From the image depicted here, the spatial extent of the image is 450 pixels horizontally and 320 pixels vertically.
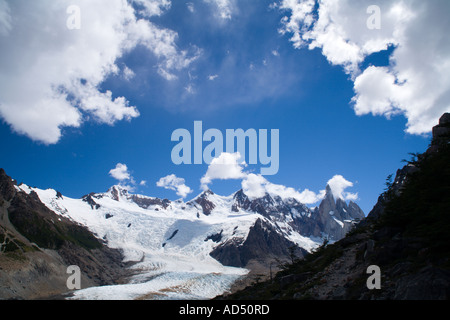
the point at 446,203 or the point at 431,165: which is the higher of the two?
the point at 431,165

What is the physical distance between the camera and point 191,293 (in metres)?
153

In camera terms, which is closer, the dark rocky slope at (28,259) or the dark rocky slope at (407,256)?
the dark rocky slope at (407,256)

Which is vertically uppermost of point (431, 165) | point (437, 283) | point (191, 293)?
point (431, 165)

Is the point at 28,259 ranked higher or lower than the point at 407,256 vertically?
lower

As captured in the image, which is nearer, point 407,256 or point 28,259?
point 407,256

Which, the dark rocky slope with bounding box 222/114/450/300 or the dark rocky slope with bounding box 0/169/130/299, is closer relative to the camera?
the dark rocky slope with bounding box 222/114/450/300

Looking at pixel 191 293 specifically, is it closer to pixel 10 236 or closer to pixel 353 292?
pixel 10 236

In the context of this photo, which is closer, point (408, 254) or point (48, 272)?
point (408, 254)

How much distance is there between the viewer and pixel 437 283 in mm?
13062
